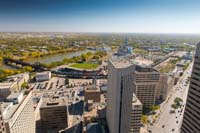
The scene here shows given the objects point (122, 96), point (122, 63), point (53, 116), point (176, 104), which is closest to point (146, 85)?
point (176, 104)

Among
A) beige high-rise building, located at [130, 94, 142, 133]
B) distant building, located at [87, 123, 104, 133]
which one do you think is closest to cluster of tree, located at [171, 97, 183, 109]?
beige high-rise building, located at [130, 94, 142, 133]

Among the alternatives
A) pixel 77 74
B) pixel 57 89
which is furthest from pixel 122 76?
pixel 77 74

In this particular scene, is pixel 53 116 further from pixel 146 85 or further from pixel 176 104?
pixel 176 104

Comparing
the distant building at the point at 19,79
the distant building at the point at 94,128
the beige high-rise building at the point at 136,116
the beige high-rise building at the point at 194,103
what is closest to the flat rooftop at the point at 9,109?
the distant building at the point at 94,128

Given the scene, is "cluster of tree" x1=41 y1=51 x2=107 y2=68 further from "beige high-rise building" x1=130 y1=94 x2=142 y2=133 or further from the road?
"beige high-rise building" x1=130 y1=94 x2=142 y2=133

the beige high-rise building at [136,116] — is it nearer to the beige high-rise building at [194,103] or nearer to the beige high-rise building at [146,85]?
the beige high-rise building at [194,103]
